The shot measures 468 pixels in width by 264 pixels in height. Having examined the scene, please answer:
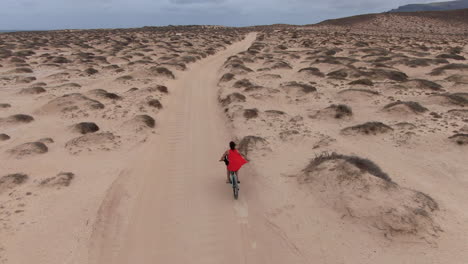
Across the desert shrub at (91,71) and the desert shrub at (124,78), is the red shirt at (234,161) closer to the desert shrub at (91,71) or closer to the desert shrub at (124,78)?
the desert shrub at (124,78)

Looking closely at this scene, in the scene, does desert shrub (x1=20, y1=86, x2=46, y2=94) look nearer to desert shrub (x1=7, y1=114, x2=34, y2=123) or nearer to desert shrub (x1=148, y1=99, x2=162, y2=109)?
desert shrub (x1=7, y1=114, x2=34, y2=123)

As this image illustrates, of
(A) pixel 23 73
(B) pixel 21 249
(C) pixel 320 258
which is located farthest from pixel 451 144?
(A) pixel 23 73

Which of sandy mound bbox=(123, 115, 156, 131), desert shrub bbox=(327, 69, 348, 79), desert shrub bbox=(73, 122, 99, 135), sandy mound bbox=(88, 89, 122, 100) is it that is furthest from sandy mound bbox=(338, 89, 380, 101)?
sandy mound bbox=(88, 89, 122, 100)

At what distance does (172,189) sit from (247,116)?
333 inches

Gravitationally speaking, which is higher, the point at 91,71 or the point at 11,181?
the point at 91,71

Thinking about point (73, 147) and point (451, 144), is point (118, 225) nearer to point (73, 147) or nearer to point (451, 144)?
point (73, 147)

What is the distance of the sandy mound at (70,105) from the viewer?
19.0 m

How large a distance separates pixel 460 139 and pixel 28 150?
752 inches

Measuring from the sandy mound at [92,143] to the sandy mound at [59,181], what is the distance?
2.62 meters

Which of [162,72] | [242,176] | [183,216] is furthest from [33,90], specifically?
[183,216]

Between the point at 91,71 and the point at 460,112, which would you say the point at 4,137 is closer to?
the point at 91,71

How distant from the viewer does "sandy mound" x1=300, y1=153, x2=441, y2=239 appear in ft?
24.9

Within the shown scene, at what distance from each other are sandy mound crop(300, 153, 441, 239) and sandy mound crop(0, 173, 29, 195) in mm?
10261

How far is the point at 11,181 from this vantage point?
10281mm
